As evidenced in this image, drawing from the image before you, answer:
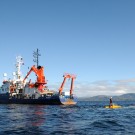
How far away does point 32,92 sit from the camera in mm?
112500

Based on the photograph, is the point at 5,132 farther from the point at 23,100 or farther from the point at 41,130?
the point at 23,100

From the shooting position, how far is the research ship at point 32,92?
10682 centimetres

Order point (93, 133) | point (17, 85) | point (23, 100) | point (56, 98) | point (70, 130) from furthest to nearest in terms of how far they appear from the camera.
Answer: point (17, 85) → point (23, 100) → point (56, 98) → point (70, 130) → point (93, 133)

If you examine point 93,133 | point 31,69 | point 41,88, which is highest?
point 31,69

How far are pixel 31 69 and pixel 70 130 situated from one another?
88216 millimetres

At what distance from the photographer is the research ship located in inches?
4205

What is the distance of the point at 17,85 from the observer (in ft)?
395

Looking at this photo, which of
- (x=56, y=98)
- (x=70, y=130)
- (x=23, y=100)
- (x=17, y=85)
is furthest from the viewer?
(x=17, y=85)

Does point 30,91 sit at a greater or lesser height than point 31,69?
lesser

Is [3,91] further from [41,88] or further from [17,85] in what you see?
[41,88]

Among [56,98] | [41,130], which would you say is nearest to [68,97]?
[56,98]

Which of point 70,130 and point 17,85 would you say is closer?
point 70,130

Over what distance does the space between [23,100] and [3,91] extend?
14326mm

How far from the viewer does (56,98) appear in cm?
10488
